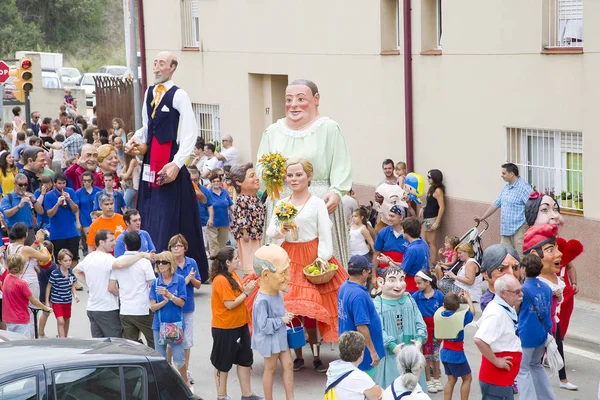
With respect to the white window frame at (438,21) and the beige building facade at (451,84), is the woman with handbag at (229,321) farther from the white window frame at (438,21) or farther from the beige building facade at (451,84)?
the white window frame at (438,21)

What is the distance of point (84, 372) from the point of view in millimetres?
6707

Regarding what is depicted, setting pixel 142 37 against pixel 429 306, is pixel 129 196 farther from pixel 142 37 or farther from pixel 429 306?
pixel 142 37

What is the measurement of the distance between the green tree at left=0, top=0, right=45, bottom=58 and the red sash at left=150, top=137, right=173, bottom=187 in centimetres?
4262

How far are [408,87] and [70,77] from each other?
35921 millimetres

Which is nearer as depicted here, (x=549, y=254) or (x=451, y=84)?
(x=549, y=254)

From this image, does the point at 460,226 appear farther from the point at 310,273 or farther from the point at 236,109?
the point at 236,109

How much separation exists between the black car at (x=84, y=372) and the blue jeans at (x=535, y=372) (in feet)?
11.2

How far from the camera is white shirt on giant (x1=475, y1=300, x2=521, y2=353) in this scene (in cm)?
816

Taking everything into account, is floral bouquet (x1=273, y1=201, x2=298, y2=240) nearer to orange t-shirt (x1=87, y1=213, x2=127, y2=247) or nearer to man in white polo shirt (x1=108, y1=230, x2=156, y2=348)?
man in white polo shirt (x1=108, y1=230, x2=156, y2=348)

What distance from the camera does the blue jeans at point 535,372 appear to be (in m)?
9.19

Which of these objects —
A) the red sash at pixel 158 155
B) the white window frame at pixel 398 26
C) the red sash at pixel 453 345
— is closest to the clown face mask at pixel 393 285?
the red sash at pixel 453 345

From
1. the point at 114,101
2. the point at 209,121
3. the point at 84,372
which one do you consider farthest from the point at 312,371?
the point at 114,101

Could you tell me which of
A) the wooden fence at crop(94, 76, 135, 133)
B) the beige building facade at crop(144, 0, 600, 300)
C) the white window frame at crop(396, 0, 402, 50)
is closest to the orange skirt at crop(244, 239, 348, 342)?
the beige building facade at crop(144, 0, 600, 300)

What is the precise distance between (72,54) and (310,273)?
5058cm
